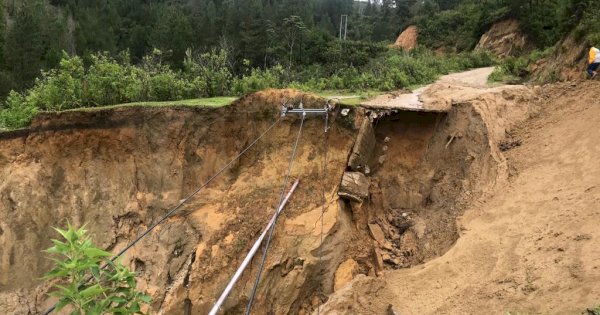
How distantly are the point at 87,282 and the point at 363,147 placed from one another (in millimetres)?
7055

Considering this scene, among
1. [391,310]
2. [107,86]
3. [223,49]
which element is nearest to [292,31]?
[223,49]

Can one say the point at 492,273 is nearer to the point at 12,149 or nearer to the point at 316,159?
the point at 316,159

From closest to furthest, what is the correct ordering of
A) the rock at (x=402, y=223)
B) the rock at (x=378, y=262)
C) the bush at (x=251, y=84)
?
the rock at (x=378, y=262) → the rock at (x=402, y=223) → the bush at (x=251, y=84)

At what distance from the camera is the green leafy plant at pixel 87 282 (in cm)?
247

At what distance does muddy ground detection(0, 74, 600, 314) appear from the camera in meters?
8.25

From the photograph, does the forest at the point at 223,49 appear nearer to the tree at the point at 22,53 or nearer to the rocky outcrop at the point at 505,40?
the tree at the point at 22,53

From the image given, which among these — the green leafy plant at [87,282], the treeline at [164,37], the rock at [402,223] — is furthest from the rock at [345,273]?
the treeline at [164,37]

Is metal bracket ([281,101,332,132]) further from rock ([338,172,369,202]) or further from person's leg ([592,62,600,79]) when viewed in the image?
person's leg ([592,62,600,79])

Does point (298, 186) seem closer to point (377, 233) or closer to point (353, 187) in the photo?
point (353, 187)

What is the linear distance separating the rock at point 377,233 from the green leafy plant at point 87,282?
666 centimetres

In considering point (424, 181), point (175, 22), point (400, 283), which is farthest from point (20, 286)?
point (175, 22)

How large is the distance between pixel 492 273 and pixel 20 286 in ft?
30.1

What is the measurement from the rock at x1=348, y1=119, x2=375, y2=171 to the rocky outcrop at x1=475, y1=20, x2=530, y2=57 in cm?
2070

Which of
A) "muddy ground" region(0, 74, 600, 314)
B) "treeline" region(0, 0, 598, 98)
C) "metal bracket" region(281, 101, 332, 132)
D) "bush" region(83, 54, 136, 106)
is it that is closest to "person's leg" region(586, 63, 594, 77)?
"muddy ground" region(0, 74, 600, 314)
